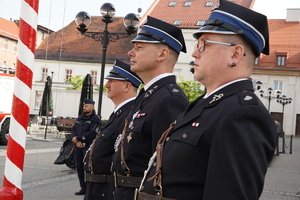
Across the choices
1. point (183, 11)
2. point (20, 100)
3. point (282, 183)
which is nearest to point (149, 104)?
point (20, 100)

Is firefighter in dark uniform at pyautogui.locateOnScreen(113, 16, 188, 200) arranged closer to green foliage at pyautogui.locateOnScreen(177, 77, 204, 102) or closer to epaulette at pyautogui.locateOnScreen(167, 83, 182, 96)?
epaulette at pyautogui.locateOnScreen(167, 83, 182, 96)

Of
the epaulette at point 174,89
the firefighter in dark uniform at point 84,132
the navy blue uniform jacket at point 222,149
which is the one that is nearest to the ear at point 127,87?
the epaulette at point 174,89

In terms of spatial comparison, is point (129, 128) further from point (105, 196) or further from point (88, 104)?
point (88, 104)

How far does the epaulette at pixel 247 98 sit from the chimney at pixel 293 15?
5923 cm

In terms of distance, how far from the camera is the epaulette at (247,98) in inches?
87.3

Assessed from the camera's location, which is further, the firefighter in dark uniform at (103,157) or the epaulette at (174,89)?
the firefighter in dark uniform at (103,157)

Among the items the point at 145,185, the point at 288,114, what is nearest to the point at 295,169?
the point at 145,185

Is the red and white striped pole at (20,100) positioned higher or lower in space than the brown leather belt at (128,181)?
higher

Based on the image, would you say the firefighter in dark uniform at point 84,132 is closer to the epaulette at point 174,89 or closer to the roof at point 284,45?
the epaulette at point 174,89

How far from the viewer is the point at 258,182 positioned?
2.10m

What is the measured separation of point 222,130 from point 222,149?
3.3 inches

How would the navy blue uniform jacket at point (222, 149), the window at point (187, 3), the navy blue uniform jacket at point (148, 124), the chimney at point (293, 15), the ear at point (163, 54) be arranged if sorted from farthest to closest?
the chimney at point (293, 15), the window at point (187, 3), the ear at point (163, 54), the navy blue uniform jacket at point (148, 124), the navy blue uniform jacket at point (222, 149)

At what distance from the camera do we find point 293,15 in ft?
193

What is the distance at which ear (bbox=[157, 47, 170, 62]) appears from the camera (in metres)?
3.95
